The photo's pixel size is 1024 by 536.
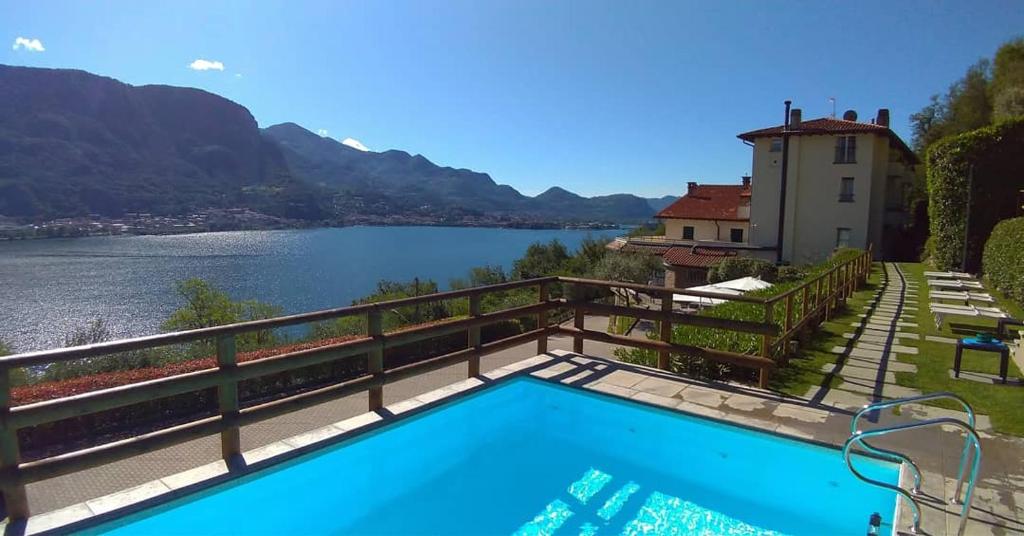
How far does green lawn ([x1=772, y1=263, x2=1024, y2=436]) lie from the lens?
5402 millimetres

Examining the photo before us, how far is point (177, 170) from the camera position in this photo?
120125mm

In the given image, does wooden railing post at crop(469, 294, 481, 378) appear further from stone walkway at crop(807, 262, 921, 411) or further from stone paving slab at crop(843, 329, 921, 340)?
stone paving slab at crop(843, 329, 921, 340)

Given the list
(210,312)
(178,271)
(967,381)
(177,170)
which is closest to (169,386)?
(967,381)

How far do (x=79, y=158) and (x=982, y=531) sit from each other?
393 ft

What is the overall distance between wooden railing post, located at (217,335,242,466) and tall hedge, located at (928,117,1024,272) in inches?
912

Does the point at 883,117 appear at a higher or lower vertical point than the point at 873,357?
higher

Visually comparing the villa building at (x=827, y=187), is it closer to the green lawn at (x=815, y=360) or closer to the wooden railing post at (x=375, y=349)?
the green lawn at (x=815, y=360)

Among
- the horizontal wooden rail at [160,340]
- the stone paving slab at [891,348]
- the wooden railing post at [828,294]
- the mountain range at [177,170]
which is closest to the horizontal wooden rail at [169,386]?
the horizontal wooden rail at [160,340]

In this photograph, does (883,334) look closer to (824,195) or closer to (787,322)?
(787,322)

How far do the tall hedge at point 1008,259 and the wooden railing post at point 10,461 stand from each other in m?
15.4

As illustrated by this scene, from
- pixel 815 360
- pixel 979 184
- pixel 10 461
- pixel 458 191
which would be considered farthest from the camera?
pixel 458 191

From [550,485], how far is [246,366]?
8.27ft

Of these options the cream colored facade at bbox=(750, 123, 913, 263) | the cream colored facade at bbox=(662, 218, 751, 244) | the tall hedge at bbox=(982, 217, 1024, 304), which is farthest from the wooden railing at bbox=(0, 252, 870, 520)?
the cream colored facade at bbox=(662, 218, 751, 244)

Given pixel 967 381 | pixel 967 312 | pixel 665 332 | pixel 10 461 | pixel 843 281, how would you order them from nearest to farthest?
pixel 10 461, pixel 967 381, pixel 665 332, pixel 967 312, pixel 843 281
